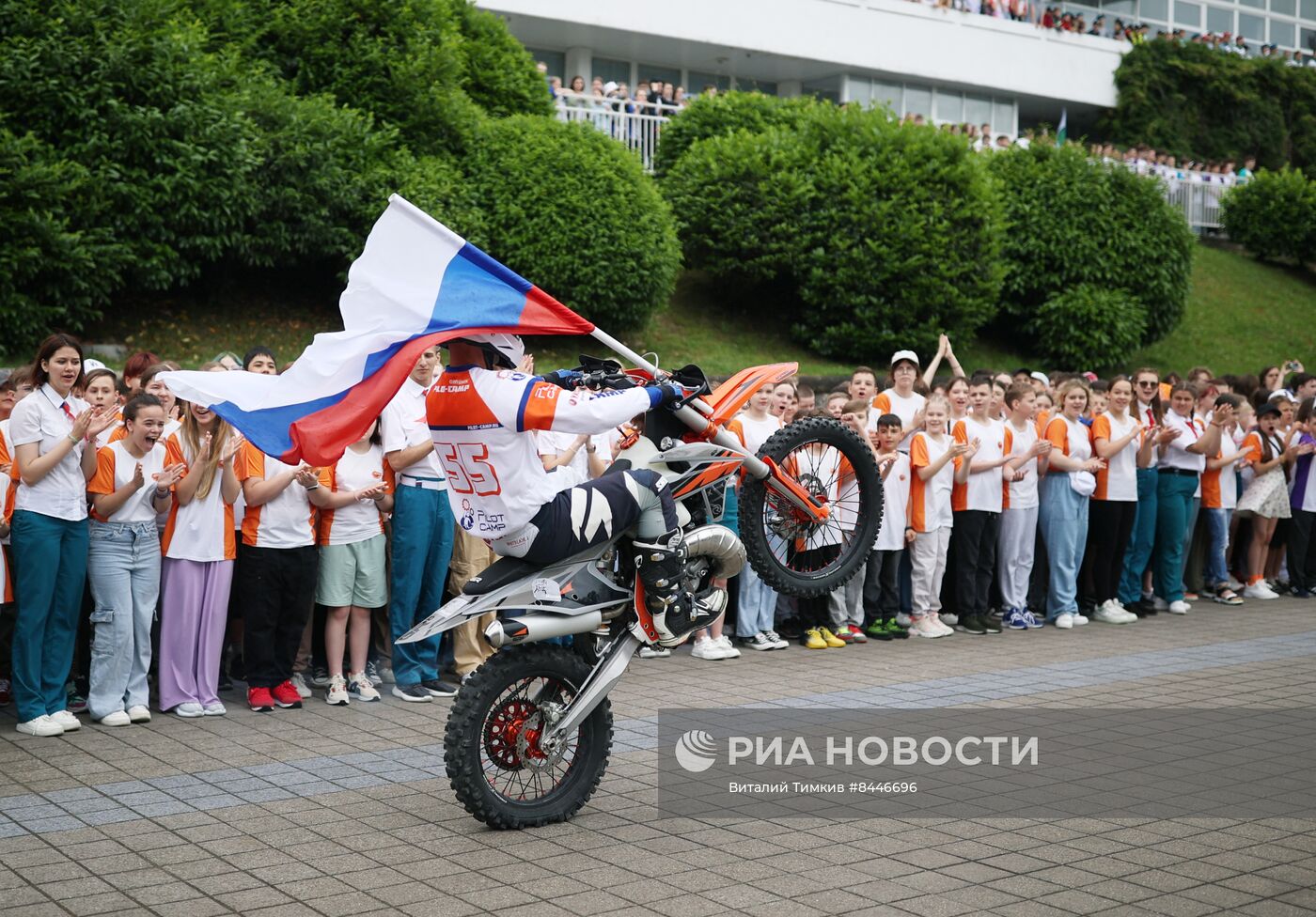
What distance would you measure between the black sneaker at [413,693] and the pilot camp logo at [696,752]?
6.77 feet

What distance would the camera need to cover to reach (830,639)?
10.9 meters

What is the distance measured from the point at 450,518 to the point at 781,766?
303 cm

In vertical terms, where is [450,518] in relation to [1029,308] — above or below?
below

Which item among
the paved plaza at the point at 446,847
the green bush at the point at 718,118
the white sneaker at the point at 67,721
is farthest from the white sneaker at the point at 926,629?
the green bush at the point at 718,118

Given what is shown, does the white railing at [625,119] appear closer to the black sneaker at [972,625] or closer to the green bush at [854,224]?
the green bush at [854,224]

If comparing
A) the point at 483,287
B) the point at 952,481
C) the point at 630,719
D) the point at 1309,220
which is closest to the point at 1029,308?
the point at 952,481

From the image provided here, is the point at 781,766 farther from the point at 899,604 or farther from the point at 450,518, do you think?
the point at 899,604

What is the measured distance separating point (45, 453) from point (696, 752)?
13.5ft

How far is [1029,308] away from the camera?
21.9 m

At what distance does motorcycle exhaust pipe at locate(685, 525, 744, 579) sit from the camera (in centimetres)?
646

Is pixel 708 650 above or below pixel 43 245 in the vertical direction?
below

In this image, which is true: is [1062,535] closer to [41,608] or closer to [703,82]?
[41,608]

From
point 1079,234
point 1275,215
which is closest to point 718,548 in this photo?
point 1079,234

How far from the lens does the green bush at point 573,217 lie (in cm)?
1556
